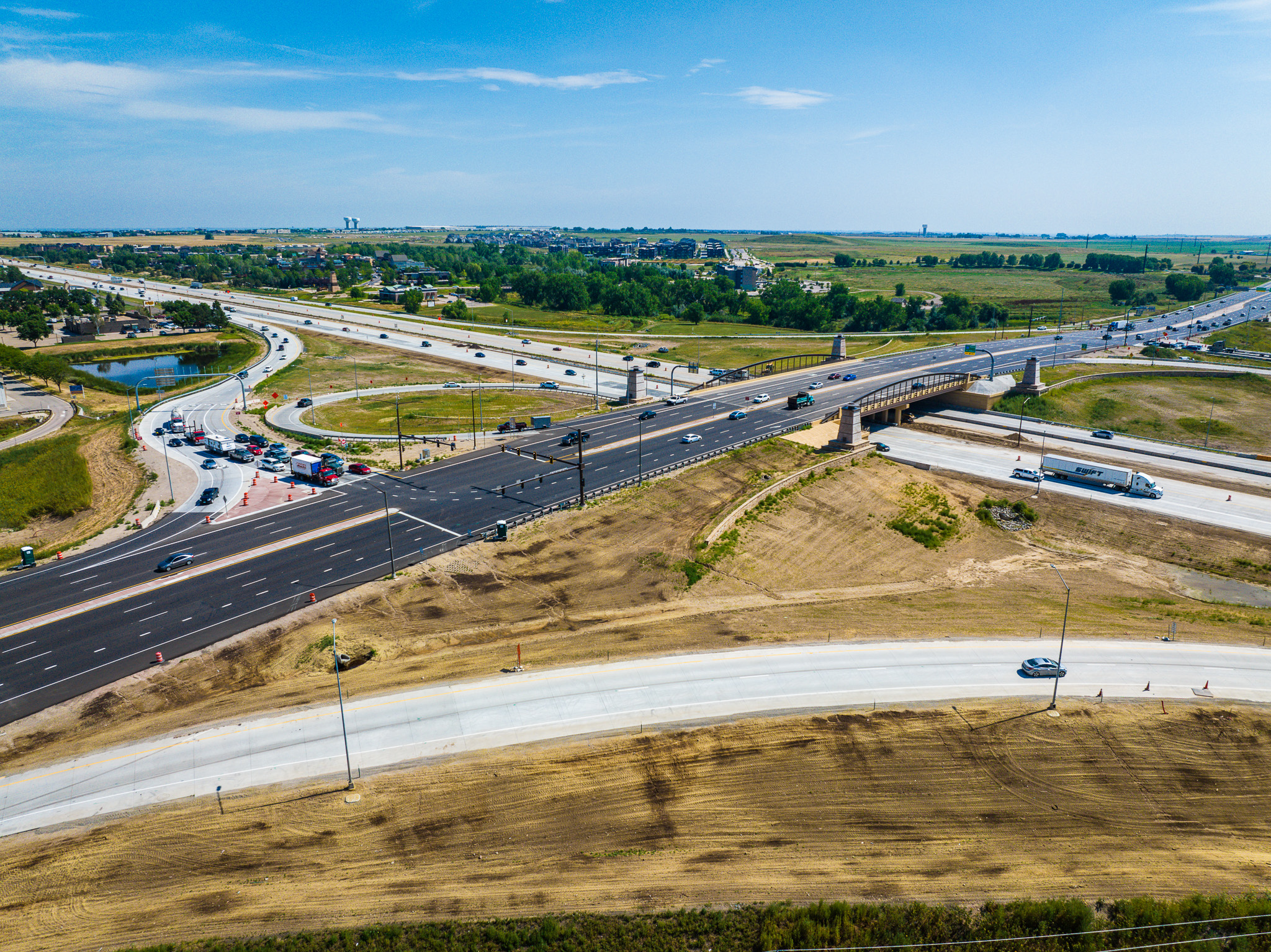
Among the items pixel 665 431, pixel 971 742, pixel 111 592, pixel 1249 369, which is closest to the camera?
pixel 971 742

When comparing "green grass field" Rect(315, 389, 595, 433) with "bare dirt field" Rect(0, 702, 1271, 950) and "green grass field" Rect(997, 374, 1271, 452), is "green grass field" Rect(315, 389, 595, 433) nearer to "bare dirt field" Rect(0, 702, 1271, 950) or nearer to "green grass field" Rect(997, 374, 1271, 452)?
"bare dirt field" Rect(0, 702, 1271, 950)

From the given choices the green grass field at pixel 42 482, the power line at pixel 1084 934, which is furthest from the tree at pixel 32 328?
the power line at pixel 1084 934

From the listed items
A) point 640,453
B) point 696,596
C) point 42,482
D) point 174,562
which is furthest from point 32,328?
point 696,596

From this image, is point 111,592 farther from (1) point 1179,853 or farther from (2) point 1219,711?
(2) point 1219,711

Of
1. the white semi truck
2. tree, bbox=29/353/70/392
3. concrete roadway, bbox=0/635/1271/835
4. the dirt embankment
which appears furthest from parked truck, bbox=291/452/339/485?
tree, bbox=29/353/70/392

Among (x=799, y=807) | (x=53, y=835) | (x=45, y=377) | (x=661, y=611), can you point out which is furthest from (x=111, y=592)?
(x=45, y=377)

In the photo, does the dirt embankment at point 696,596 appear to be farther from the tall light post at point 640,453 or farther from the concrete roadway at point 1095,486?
the concrete roadway at point 1095,486
